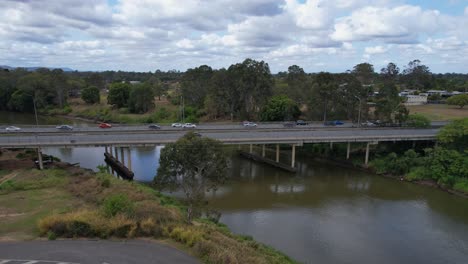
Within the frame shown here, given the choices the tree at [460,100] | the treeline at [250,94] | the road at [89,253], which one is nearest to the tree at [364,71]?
the treeline at [250,94]

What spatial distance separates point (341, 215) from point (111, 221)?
19867 mm

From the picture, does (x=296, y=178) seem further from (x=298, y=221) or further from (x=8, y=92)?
(x=8, y=92)

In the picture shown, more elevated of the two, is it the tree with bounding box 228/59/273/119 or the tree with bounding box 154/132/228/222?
the tree with bounding box 228/59/273/119

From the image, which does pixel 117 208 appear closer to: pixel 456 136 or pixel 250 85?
pixel 456 136

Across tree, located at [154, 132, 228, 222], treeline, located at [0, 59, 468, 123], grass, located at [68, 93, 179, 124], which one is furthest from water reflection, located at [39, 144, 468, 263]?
grass, located at [68, 93, 179, 124]

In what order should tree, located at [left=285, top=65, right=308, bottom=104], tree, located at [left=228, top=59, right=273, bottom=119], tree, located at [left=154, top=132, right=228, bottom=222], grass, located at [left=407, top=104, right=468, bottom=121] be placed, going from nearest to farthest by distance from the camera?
tree, located at [left=154, top=132, right=228, bottom=222] < tree, located at [left=228, top=59, right=273, bottom=119] < grass, located at [left=407, top=104, right=468, bottom=121] < tree, located at [left=285, top=65, right=308, bottom=104]

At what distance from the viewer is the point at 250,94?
7162 cm

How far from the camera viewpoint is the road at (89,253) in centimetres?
1630

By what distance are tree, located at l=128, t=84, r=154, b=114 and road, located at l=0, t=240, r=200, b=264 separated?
72.3 m

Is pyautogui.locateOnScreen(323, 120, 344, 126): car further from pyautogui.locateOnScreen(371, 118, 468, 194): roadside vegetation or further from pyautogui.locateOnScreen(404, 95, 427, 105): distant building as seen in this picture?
pyautogui.locateOnScreen(404, 95, 427, 105): distant building

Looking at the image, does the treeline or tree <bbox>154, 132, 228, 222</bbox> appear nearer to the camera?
tree <bbox>154, 132, 228, 222</bbox>

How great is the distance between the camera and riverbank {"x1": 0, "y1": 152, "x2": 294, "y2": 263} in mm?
18202

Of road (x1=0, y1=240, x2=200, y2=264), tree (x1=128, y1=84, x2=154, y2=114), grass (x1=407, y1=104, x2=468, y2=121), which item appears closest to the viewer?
road (x1=0, y1=240, x2=200, y2=264)

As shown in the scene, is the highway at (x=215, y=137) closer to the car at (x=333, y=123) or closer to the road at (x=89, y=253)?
the car at (x=333, y=123)
